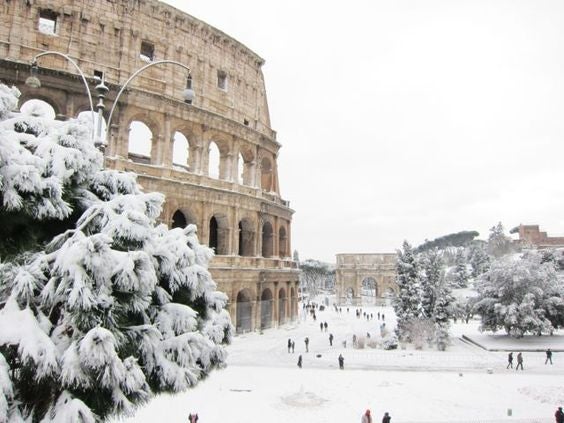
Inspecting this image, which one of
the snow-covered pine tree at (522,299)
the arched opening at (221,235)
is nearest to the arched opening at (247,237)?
the arched opening at (221,235)

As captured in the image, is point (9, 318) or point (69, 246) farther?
point (69, 246)

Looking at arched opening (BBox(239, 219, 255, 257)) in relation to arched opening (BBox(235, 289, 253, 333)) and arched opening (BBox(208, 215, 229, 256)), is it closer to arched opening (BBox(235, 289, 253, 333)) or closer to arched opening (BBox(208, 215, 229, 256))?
arched opening (BBox(208, 215, 229, 256))

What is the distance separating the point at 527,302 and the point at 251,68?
21.0 metres

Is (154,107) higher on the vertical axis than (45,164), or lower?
higher

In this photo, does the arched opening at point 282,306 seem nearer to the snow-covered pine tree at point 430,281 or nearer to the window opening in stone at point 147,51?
the snow-covered pine tree at point 430,281

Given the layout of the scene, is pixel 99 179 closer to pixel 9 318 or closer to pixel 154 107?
pixel 9 318

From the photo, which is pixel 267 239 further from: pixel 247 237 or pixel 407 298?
pixel 407 298

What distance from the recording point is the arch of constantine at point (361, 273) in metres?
56.7

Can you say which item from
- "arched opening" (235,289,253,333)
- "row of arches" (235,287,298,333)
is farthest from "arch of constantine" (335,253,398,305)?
"arched opening" (235,289,253,333)

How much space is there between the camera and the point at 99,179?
6234 mm

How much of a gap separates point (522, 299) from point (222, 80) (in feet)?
69.6

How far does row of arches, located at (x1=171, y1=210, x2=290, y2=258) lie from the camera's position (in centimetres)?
2408

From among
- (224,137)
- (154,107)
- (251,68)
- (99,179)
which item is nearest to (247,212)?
(224,137)

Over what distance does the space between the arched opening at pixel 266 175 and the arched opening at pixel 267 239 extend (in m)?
2.77
